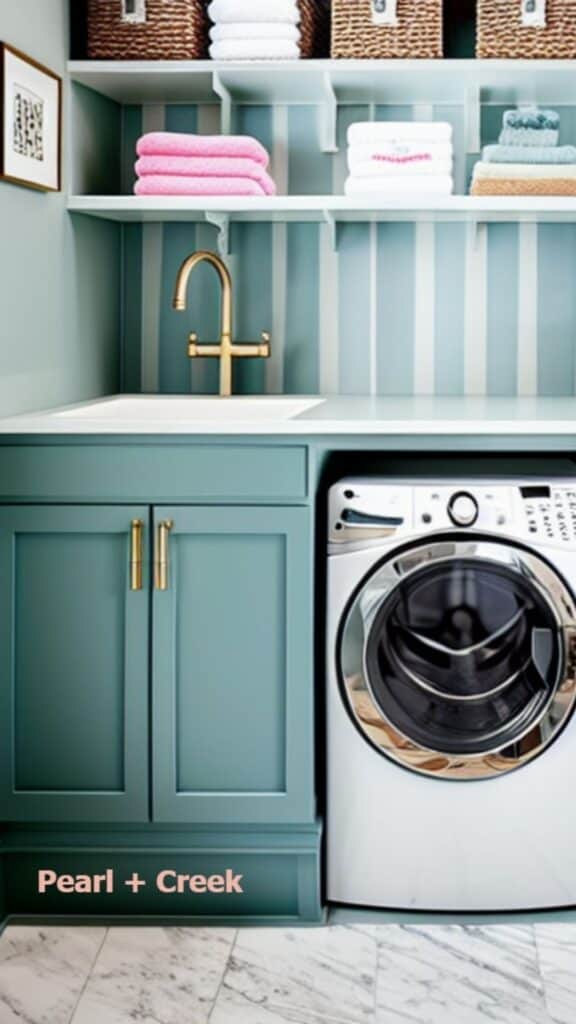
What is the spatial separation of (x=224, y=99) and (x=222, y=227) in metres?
0.31

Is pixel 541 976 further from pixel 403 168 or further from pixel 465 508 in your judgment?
pixel 403 168

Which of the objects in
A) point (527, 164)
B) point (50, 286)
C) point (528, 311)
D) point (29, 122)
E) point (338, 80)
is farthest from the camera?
point (528, 311)

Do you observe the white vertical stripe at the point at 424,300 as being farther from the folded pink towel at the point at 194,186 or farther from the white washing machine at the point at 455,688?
the white washing machine at the point at 455,688

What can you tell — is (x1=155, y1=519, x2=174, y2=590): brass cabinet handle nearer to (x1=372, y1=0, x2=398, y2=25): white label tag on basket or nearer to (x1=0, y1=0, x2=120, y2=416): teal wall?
(x1=0, y1=0, x2=120, y2=416): teal wall

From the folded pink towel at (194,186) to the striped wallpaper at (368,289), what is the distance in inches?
16.6

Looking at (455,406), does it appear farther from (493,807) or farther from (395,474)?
(493,807)

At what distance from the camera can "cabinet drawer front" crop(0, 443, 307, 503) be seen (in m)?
2.92

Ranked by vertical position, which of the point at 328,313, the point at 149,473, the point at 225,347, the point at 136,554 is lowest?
the point at 136,554

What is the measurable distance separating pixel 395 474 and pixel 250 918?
3.17 ft

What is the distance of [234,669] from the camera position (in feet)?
9.68

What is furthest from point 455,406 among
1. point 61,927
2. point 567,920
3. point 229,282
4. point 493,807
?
point 61,927

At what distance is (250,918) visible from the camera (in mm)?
2984

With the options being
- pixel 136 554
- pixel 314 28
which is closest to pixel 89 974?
pixel 136 554

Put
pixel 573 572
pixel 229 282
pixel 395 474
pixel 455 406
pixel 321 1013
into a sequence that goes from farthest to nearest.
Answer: pixel 229 282
pixel 455 406
pixel 395 474
pixel 573 572
pixel 321 1013
